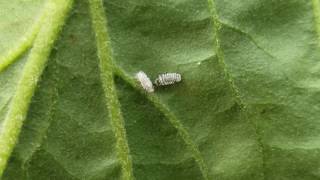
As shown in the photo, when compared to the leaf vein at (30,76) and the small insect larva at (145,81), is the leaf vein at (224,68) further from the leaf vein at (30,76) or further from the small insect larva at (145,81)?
the leaf vein at (30,76)

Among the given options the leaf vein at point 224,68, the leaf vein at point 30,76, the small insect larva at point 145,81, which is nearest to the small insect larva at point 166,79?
the small insect larva at point 145,81

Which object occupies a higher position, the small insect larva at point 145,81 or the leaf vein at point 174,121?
the small insect larva at point 145,81

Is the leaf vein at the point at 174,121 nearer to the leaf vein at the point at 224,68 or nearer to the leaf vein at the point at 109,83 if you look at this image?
the leaf vein at the point at 109,83

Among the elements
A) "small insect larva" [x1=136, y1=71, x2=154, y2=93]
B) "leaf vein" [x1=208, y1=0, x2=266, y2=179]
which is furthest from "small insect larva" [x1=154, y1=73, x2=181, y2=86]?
"leaf vein" [x1=208, y1=0, x2=266, y2=179]

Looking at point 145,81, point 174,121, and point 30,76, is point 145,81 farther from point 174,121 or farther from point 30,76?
point 30,76

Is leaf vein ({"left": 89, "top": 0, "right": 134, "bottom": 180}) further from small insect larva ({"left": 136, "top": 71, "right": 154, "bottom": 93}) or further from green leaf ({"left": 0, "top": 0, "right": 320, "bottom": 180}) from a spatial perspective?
small insect larva ({"left": 136, "top": 71, "right": 154, "bottom": 93})

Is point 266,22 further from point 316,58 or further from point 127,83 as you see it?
point 127,83

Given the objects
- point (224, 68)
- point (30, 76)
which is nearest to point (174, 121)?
point (224, 68)
